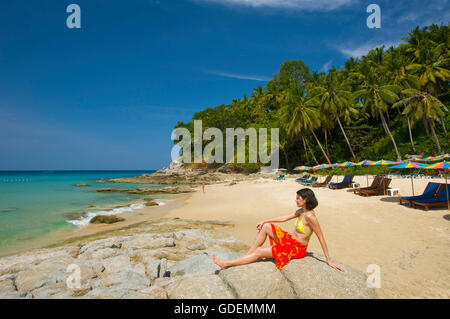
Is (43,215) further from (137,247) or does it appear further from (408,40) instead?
(408,40)

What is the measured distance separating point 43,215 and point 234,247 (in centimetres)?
1336

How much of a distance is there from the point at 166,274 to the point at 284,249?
275 cm

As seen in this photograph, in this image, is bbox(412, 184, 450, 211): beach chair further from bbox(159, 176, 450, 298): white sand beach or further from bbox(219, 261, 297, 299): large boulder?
bbox(219, 261, 297, 299): large boulder

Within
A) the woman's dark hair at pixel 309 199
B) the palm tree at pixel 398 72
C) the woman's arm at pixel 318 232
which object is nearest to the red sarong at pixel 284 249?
the woman's arm at pixel 318 232

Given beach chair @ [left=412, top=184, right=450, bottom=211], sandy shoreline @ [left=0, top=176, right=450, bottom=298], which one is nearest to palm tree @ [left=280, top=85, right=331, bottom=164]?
sandy shoreline @ [left=0, top=176, right=450, bottom=298]

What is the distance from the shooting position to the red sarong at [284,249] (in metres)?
3.44

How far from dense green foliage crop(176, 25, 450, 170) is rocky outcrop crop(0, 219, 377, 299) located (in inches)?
1002

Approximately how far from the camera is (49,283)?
4461 mm

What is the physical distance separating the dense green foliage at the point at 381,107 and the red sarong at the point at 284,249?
2544 cm

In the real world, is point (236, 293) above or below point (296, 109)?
below

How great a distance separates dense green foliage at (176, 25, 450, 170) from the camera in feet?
80.2

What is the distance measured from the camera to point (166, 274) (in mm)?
4855

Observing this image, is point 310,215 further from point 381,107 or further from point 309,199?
point 381,107
